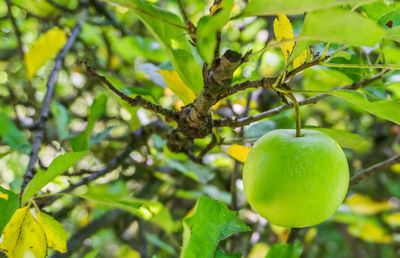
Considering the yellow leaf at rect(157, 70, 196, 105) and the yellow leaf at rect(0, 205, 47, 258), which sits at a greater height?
the yellow leaf at rect(157, 70, 196, 105)

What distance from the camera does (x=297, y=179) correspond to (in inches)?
19.4

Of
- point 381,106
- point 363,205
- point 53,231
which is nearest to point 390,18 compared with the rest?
point 381,106

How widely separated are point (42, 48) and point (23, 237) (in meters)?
0.68

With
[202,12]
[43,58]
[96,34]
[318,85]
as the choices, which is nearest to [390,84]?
[318,85]

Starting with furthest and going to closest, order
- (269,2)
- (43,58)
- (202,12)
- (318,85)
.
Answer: (202,12) → (318,85) → (43,58) → (269,2)

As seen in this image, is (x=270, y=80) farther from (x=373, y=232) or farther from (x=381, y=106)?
(x=373, y=232)

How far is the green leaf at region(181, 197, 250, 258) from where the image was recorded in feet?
1.76

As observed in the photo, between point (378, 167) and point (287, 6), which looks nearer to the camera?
point (287, 6)

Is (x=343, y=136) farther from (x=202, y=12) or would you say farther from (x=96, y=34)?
(x=96, y=34)

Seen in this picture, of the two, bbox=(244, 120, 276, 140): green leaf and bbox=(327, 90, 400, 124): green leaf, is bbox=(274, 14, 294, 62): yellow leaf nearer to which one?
bbox=(327, 90, 400, 124): green leaf

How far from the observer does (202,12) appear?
187 centimetres

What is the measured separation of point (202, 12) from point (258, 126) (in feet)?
3.85

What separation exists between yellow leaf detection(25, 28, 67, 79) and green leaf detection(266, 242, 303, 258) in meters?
0.85

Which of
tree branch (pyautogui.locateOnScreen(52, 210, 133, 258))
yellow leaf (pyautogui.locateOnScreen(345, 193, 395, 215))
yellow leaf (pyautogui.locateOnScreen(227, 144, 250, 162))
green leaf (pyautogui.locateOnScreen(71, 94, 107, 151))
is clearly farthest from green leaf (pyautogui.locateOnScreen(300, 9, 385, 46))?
yellow leaf (pyautogui.locateOnScreen(345, 193, 395, 215))
